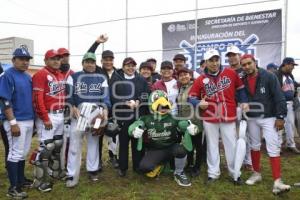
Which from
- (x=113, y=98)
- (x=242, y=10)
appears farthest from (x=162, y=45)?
(x=113, y=98)

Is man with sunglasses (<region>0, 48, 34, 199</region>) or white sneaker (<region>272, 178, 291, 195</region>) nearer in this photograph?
man with sunglasses (<region>0, 48, 34, 199</region>)

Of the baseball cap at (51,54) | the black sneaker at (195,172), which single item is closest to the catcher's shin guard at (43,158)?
the baseball cap at (51,54)

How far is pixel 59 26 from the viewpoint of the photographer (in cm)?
1381

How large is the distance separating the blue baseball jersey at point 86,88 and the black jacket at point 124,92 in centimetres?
35

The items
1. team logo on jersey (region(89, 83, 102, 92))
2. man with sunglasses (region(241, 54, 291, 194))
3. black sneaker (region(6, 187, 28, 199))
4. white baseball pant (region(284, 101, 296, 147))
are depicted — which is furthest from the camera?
white baseball pant (region(284, 101, 296, 147))

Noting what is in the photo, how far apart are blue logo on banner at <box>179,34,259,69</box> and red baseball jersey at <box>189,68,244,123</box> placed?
4888 millimetres

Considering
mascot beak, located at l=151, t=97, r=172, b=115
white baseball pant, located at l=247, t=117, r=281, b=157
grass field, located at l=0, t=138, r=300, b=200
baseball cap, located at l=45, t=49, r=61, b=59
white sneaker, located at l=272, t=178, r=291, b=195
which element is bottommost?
grass field, located at l=0, t=138, r=300, b=200

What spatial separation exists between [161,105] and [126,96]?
61 cm

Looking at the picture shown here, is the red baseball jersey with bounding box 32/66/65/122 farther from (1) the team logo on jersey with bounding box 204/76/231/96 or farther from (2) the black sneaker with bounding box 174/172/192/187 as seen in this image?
(1) the team logo on jersey with bounding box 204/76/231/96

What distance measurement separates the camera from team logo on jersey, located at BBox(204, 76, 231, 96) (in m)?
5.48

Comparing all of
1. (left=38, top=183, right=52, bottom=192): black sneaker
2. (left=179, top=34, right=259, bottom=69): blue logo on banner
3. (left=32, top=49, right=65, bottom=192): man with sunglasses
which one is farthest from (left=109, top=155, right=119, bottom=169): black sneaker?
(left=179, top=34, right=259, bottom=69): blue logo on banner

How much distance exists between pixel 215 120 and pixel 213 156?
1.86 feet

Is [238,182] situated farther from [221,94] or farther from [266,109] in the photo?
[221,94]

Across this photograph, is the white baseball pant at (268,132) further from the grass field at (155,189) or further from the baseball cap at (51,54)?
the baseball cap at (51,54)
